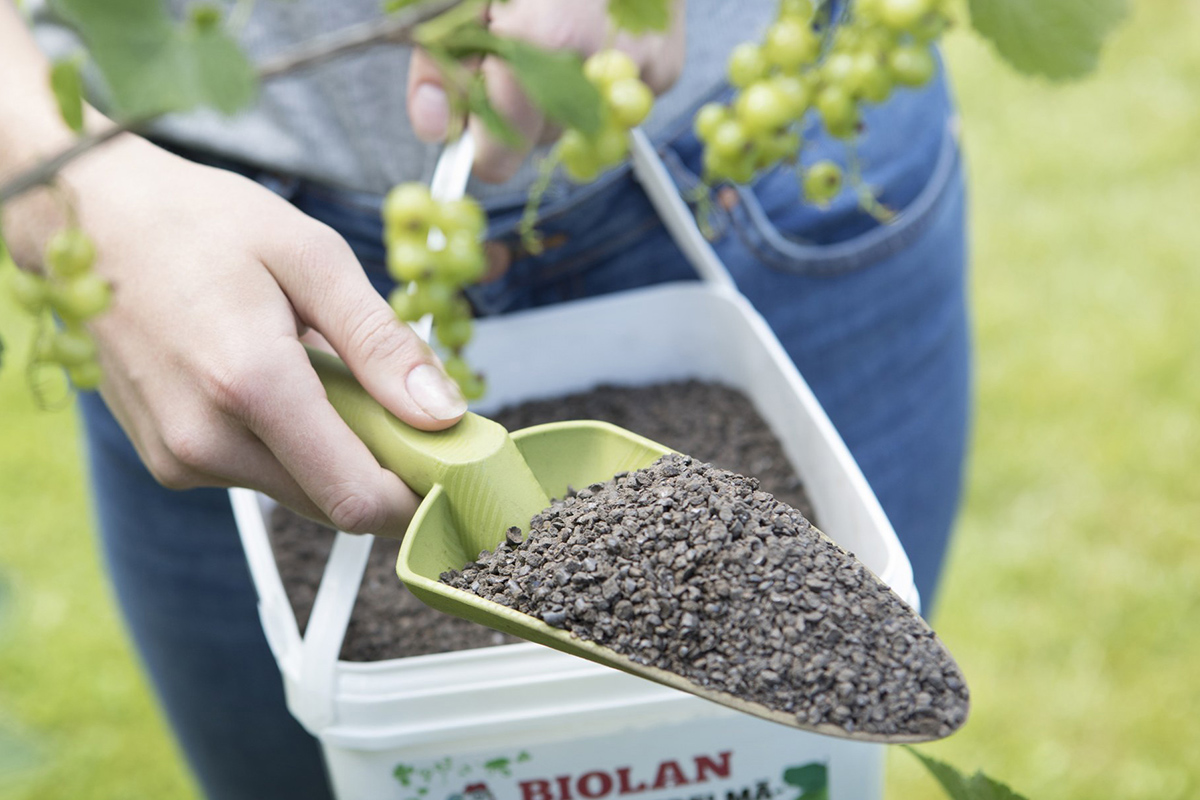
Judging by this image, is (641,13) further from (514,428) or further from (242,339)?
(514,428)

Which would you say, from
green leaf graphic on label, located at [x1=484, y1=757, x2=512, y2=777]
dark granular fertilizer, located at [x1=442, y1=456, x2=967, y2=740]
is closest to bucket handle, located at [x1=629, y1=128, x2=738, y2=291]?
dark granular fertilizer, located at [x1=442, y1=456, x2=967, y2=740]

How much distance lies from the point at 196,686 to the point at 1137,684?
1294 mm

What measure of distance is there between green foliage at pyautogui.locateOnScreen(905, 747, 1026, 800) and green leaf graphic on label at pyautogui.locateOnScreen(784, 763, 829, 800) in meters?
0.21

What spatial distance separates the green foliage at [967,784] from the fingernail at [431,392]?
10.9 inches

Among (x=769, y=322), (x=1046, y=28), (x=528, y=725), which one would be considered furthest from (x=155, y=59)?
(x=769, y=322)

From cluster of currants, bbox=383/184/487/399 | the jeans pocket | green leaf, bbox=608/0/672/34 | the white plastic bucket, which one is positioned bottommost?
the white plastic bucket

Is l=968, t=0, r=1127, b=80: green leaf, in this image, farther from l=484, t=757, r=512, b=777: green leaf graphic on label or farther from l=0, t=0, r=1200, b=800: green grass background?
l=0, t=0, r=1200, b=800: green grass background

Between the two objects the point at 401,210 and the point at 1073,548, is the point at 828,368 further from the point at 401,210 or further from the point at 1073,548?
the point at 1073,548

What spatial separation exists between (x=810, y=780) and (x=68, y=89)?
0.54 metres

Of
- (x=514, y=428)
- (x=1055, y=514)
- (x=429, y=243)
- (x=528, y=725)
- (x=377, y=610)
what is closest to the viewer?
(x=429, y=243)

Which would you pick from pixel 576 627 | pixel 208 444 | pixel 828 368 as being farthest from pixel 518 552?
pixel 828 368

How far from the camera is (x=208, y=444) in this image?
597 mm

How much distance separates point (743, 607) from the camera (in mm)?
Answer: 524

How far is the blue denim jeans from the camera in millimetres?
881
